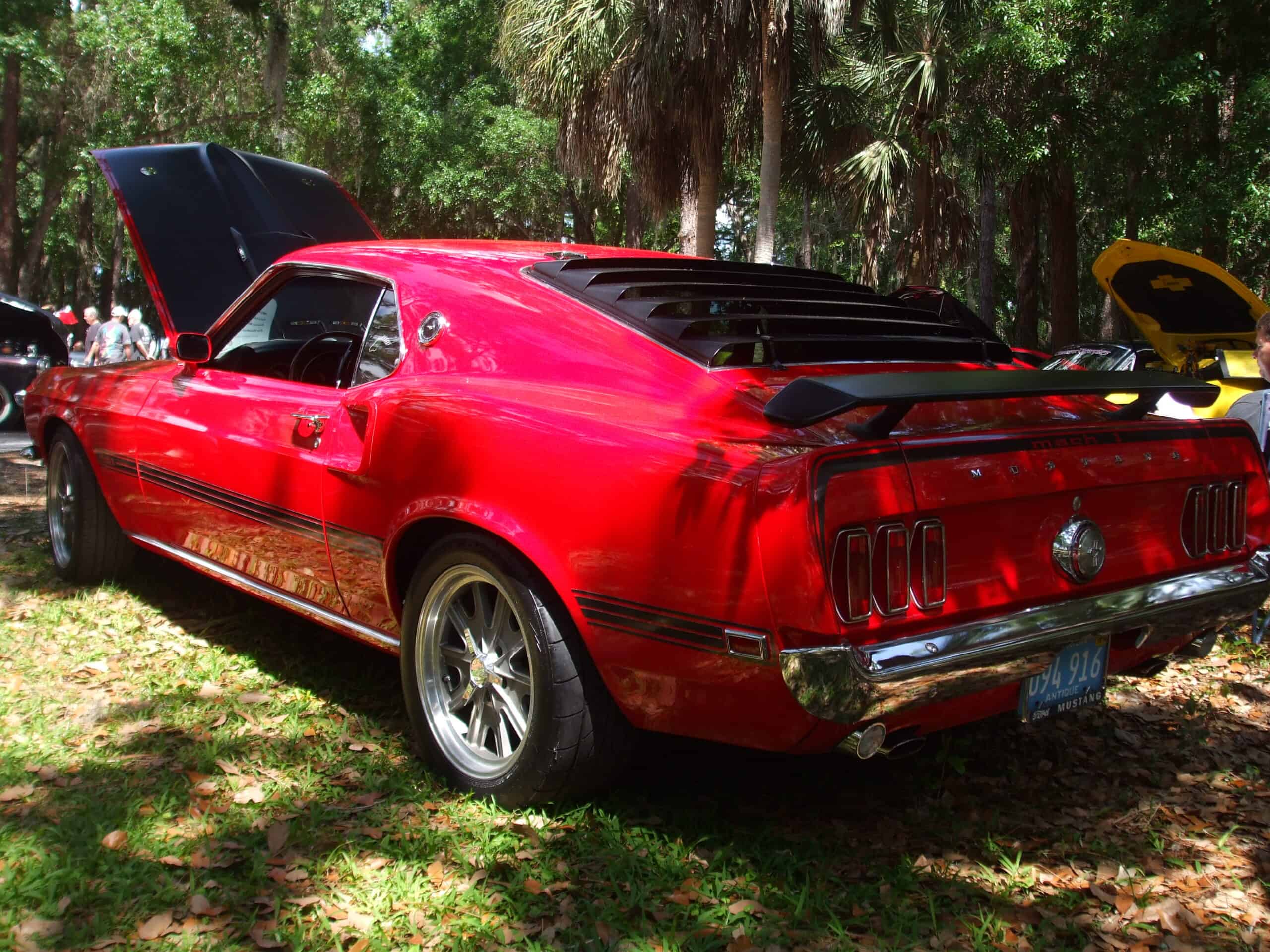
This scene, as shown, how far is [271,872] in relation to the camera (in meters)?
2.91

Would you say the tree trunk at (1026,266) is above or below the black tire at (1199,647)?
above

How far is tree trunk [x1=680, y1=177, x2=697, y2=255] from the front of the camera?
1544 cm

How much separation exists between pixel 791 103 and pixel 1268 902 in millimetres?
14293

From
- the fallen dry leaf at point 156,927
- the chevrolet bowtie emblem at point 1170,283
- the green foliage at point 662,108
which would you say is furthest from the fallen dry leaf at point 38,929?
the green foliage at point 662,108

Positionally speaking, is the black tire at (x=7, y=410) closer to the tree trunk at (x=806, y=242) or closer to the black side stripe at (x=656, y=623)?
the black side stripe at (x=656, y=623)

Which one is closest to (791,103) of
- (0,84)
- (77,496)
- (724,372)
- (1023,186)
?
(1023,186)

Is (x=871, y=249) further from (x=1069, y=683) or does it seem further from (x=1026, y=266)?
(x=1069, y=683)

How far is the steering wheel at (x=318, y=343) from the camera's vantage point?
14.6 ft

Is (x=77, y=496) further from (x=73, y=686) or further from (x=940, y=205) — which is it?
(x=940, y=205)

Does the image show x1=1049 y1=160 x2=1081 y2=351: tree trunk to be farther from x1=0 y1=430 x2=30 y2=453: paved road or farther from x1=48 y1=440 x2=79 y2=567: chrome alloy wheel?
x1=48 y1=440 x2=79 y2=567: chrome alloy wheel

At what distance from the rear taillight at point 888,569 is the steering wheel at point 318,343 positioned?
2506 millimetres

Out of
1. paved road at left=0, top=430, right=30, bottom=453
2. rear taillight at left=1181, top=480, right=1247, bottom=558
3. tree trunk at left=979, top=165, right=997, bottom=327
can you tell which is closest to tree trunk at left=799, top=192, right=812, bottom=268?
tree trunk at left=979, top=165, right=997, bottom=327

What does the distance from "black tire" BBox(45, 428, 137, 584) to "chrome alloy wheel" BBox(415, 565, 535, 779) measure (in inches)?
101

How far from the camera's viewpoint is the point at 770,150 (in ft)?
44.3
